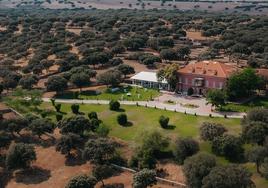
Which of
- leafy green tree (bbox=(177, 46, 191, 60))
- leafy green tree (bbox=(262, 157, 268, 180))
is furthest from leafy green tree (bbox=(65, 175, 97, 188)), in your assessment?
leafy green tree (bbox=(177, 46, 191, 60))

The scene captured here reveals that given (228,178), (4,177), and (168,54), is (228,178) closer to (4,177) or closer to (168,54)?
(4,177)

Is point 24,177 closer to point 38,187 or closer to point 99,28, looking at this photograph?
point 38,187

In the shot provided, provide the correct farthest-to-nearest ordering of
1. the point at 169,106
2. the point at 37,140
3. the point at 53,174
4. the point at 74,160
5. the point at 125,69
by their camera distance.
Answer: the point at 125,69 < the point at 169,106 < the point at 37,140 < the point at 74,160 < the point at 53,174

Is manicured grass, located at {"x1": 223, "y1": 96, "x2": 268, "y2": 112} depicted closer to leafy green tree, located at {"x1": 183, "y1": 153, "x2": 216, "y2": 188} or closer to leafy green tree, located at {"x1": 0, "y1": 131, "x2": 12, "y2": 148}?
leafy green tree, located at {"x1": 183, "y1": 153, "x2": 216, "y2": 188}

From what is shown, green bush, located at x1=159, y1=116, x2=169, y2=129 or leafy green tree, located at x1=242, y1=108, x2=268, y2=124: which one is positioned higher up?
leafy green tree, located at x1=242, y1=108, x2=268, y2=124

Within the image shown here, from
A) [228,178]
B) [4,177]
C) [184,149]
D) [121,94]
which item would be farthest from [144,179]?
[121,94]

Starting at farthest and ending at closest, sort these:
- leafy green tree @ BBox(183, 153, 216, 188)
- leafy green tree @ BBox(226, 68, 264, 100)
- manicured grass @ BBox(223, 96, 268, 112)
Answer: leafy green tree @ BBox(226, 68, 264, 100) < manicured grass @ BBox(223, 96, 268, 112) < leafy green tree @ BBox(183, 153, 216, 188)

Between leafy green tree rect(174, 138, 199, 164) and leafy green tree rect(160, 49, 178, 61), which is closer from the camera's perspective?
leafy green tree rect(174, 138, 199, 164)
